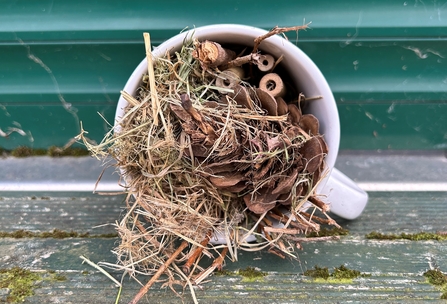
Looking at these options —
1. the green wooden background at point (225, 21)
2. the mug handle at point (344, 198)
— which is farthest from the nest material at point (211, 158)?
the green wooden background at point (225, 21)

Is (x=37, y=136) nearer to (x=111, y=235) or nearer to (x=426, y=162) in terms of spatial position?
(x=111, y=235)

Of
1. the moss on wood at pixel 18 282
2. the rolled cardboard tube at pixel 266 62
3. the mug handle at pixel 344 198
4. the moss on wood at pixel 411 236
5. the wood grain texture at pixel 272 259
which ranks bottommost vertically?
the moss on wood at pixel 18 282

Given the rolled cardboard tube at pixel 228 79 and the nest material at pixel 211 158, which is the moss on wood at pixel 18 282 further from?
the rolled cardboard tube at pixel 228 79

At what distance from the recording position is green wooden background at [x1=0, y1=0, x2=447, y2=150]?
2.56 feet

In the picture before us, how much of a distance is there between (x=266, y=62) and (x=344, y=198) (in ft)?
0.97

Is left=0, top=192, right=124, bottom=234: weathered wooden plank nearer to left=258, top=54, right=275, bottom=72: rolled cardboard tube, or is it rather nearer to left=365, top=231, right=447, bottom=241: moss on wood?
left=258, top=54, right=275, bottom=72: rolled cardboard tube

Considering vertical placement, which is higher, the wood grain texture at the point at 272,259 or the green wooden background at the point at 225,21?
the green wooden background at the point at 225,21

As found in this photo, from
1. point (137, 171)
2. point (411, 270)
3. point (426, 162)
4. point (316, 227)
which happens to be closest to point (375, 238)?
point (411, 270)

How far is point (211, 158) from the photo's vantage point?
56 centimetres

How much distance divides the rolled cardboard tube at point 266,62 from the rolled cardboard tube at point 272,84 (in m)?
0.01

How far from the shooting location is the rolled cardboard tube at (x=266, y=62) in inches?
23.0

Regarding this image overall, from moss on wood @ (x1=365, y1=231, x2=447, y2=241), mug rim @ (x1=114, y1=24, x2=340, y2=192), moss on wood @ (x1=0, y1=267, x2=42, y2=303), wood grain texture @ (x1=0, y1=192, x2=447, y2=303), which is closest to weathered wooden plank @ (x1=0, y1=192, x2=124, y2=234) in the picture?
wood grain texture @ (x1=0, y1=192, x2=447, y2=303)

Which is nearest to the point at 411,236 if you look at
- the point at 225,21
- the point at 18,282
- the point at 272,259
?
the point at 272,259

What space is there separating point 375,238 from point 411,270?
90 millimetres
